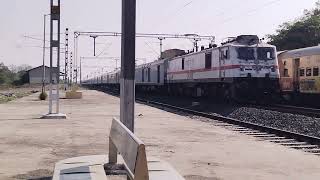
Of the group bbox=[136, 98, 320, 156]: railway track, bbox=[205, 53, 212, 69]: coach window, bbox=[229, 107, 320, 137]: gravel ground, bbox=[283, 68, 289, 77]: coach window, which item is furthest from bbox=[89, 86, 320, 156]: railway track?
bbox=[283, 68, 289, 77]: coach window

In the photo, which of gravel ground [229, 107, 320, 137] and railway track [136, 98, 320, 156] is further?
gravel ground [229, 107, 320, 137]

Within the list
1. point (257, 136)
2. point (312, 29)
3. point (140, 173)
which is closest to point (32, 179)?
point (140, 173)

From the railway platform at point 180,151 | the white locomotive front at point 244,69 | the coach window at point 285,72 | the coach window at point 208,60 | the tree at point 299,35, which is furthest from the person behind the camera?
the tree at point 299,35

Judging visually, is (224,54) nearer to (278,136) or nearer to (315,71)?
(315,71)

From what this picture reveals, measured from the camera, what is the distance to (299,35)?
66938mm

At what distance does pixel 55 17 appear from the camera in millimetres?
22406

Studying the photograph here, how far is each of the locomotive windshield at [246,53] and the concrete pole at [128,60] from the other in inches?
790

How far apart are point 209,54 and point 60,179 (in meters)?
25.4

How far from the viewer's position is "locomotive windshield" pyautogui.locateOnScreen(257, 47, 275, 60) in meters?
29.0

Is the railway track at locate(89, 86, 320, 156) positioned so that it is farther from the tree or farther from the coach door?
the tree

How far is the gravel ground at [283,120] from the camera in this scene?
669 inches

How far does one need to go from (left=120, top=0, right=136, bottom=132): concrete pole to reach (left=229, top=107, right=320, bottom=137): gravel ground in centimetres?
819

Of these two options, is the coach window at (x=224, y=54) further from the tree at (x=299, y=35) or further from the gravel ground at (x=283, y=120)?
the tree at (x=299, y=35)

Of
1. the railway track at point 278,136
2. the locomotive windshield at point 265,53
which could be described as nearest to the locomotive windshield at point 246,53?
the locomotive windshield at point 265,53
